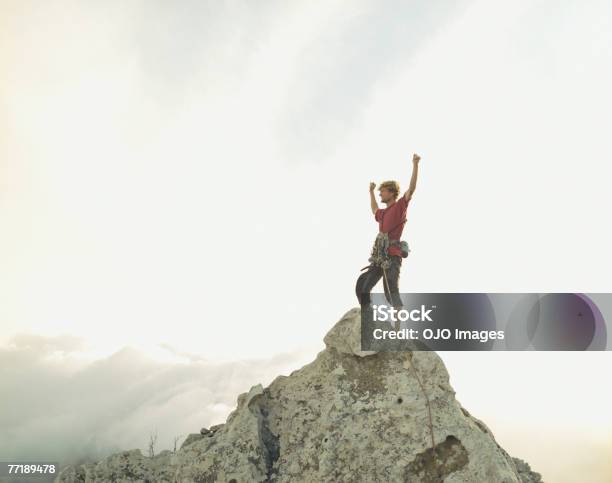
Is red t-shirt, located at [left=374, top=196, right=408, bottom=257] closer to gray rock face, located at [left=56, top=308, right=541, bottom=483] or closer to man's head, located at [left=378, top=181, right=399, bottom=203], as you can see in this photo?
man's head, located at [left=378, top=181, right=399, bottom=203]

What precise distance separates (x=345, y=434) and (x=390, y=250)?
3.56m

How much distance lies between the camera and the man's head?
11461 millimetres

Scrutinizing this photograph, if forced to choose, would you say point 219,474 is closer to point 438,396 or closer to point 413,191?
point 438,396

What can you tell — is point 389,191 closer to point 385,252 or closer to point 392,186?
Answer: point 392,186

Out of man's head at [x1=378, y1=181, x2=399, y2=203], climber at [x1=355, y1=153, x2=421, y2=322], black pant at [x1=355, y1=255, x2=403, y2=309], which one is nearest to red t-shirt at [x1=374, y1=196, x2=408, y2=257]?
climber at [x1=355, y1=153, x2=421, y2=322]

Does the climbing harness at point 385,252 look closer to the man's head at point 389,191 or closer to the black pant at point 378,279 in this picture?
the black pant at point 378,279

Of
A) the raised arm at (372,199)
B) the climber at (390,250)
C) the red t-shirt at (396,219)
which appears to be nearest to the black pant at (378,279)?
the climber at (390,250)

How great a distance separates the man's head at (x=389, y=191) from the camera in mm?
11461

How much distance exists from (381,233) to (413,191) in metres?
1.04

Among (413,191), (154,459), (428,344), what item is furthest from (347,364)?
(154,459)

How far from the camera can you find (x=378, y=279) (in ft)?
37.1

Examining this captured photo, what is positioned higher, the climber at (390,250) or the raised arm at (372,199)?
the raised arm at (372,199)

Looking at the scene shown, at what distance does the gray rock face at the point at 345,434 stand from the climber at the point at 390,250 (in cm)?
75

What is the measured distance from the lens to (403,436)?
369 inches
